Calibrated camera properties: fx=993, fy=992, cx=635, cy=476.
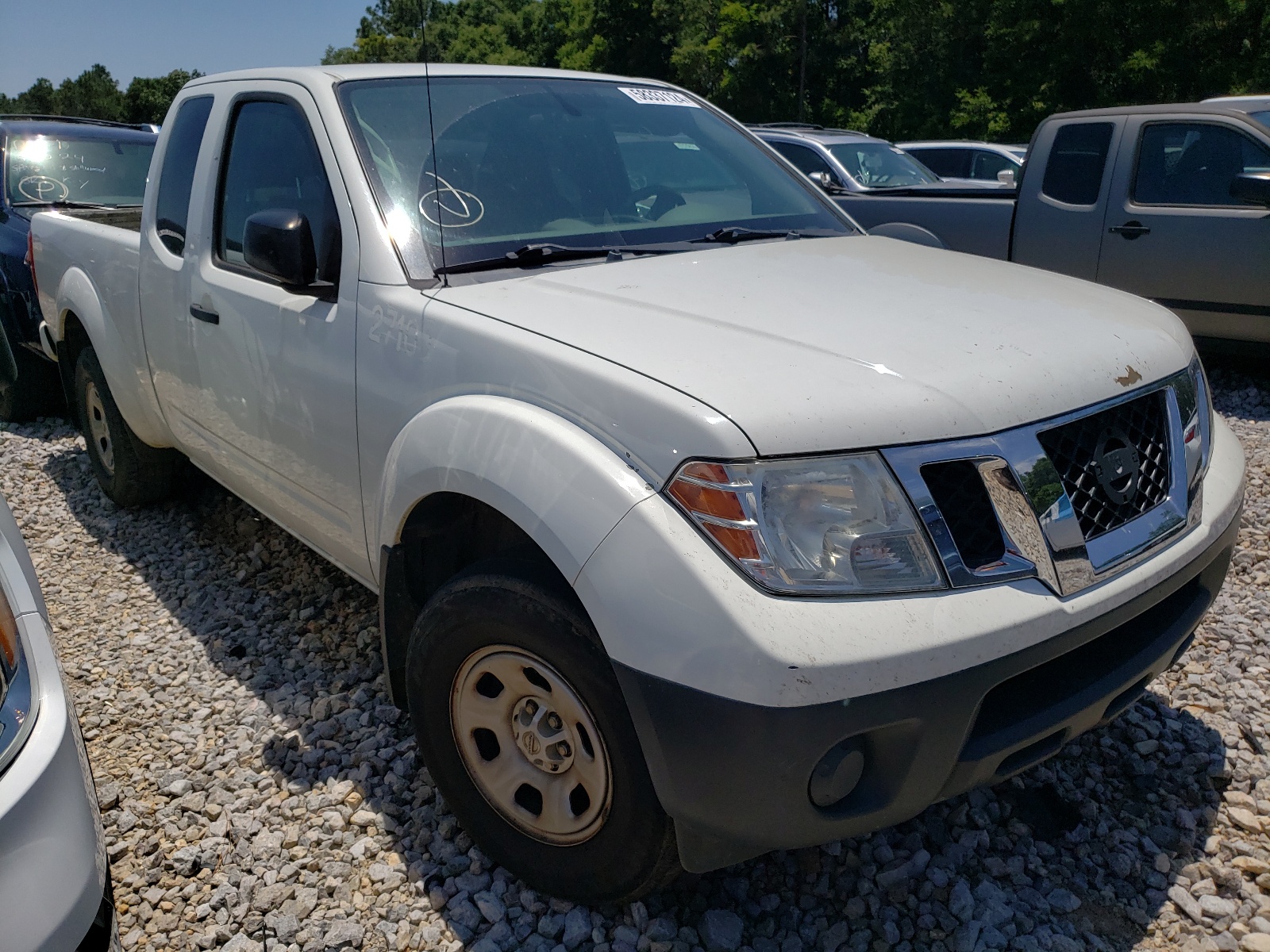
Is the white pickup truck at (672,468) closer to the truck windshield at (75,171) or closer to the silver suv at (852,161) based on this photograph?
the truck windshield at (75,171)

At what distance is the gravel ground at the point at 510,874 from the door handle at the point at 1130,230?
3.52 m

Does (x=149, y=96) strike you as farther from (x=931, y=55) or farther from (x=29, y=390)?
(x=29, y=390)

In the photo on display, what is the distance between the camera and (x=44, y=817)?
4.70 feet

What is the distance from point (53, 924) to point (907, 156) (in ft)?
35.7

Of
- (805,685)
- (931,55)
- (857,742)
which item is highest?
(931,55)

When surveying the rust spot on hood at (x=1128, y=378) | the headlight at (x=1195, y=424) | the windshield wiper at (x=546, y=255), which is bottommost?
the headlight at (x=1195, y=424)

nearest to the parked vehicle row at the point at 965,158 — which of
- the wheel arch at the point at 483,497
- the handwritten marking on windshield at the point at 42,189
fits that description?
the handwritten marking on windshield at the point at 42,189

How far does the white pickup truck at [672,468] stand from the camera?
1703mm

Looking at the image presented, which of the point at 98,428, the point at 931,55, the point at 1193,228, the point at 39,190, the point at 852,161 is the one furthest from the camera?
the point at 931,55

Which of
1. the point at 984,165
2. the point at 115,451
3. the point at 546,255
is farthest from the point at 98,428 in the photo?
the point at 984,165

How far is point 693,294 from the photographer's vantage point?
2303 millimetres

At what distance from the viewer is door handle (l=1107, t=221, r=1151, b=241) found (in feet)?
20.9

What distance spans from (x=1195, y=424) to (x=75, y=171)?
7490mm

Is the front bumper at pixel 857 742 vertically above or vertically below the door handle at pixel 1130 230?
below
